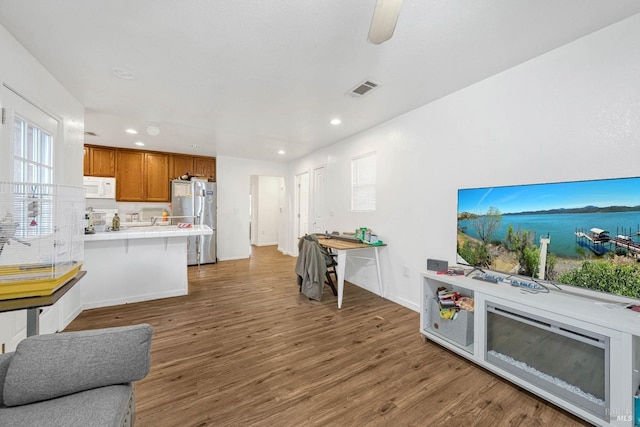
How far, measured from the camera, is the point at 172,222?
5391 millimetres

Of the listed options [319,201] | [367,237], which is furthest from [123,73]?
[319,201]

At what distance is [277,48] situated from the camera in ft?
6.26

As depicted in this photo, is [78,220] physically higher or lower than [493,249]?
higher

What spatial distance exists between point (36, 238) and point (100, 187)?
13.0ft

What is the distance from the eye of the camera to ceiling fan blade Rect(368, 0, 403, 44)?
108 centimetres

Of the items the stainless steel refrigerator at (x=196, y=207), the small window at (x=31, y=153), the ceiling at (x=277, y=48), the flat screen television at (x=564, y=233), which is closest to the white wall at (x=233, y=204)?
the stainless steel refrigerator at (x=196, y=207)

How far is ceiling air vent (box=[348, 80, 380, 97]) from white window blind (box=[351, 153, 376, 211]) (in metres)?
1.27

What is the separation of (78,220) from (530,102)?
3910mm

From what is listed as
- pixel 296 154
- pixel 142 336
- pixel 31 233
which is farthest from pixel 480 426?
pixel 296 154

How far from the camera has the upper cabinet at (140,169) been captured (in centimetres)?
487

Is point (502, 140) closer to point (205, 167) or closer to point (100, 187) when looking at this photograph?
point (205, 167)

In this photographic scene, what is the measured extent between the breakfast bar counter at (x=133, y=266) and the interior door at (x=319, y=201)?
2434 mm

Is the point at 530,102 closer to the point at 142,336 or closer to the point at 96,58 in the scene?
the point at 142,336

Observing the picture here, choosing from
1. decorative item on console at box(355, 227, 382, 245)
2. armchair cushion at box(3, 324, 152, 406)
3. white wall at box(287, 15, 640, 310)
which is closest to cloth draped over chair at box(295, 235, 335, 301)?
decorative item on console at box(355, 227, 382, 245)
